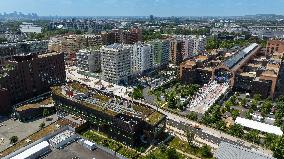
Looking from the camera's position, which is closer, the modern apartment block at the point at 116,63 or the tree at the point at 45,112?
the tree at the point at 45,112

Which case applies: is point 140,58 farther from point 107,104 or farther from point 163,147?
point 163,147

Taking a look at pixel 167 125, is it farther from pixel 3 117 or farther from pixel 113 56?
pixel 3 117

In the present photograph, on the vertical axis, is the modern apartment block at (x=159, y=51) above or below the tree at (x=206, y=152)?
above

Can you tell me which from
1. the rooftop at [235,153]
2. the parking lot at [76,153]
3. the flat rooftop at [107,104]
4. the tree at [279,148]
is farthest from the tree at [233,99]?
the parking lot at [76,153]

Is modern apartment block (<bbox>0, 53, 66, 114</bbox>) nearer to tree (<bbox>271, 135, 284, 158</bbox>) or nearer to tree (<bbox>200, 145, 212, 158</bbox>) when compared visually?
tree (<bbox>200, 145, 212, 158</bbox>)

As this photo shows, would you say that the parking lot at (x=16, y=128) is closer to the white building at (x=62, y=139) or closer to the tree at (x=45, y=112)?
the tree at (x=45, y=112)

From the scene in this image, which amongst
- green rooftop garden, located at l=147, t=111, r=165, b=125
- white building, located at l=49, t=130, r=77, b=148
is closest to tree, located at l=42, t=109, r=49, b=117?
white building, located at l=49, t=130, r=77, b=148

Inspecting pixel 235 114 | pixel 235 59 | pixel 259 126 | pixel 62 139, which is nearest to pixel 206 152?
pixel 259 126
